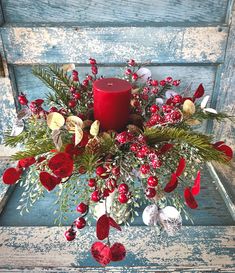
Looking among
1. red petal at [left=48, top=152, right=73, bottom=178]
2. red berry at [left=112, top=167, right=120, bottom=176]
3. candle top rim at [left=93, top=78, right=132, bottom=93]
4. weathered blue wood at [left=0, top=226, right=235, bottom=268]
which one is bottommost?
weathered blue wood at [left=0, top=226, right=235, bottom=268]

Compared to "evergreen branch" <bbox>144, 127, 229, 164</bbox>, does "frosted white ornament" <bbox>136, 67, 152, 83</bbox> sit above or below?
above

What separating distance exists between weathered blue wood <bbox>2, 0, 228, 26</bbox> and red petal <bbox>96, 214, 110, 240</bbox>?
23.8 inches

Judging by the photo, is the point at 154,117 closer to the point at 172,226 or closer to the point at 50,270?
the point at 172,226

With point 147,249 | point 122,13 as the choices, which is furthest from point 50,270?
point 122,13

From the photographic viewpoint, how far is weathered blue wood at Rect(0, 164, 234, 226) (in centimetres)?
79

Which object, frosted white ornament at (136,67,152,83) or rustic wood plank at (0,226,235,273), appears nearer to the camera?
rustic wood plank at (0,226,235,273)

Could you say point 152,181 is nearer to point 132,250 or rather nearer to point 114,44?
point 132,250

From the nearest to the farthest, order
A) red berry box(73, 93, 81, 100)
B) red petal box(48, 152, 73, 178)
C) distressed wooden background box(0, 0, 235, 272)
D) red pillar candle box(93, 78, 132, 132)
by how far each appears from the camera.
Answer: red petal box(48, 152, 73, 178)
red pillar candle box(93, 78, 132, 132)
red berry box(73, 93, 81, 100)
distressed wooden background box(0, 0, 235, 272)

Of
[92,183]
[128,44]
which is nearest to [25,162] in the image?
[92,183]

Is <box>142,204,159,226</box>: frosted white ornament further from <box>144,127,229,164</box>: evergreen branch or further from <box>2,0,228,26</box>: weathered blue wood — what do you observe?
<box>2,0,228,26</box>: weathered blue wood

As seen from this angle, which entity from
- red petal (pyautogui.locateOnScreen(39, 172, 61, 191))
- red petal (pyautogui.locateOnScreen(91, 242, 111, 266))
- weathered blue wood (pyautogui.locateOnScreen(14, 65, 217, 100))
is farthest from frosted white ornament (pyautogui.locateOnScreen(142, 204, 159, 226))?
weathered blue wood (pyautogui.locateOnScreen(14, 65, 217, 100))

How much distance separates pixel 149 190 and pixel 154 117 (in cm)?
16

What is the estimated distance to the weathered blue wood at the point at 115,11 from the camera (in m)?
0.89

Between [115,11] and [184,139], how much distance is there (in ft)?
1.65
